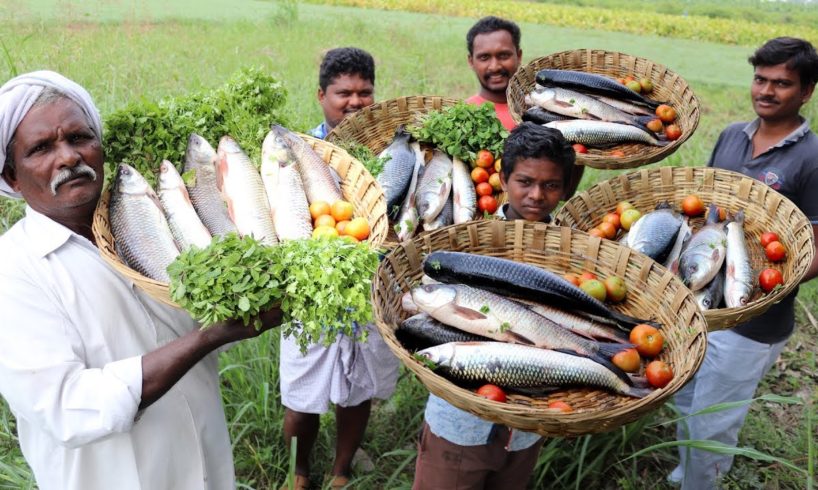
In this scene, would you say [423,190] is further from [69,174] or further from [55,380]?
[55,380]

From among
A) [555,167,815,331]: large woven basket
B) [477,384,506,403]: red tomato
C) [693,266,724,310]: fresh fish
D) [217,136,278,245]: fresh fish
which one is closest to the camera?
[477,384,506,403]: red tomato

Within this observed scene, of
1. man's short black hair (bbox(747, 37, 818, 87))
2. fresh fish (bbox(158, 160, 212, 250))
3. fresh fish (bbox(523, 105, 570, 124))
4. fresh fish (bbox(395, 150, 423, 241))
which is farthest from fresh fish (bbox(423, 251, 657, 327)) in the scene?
man's short black hair (bbox(747, 37, 818, 87))

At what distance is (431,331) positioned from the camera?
2.52m

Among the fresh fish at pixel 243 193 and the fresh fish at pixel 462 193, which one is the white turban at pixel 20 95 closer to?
the fresh fish at pixel 243 193

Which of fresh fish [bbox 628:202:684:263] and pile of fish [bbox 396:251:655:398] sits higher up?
fresh fish [bbox 628:202:684:263]

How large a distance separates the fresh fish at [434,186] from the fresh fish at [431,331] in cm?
95

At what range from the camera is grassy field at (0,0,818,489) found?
3.99 metres

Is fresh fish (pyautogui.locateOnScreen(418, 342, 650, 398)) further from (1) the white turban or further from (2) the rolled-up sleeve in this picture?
(1) the white turban

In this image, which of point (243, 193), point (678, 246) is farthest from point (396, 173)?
point (678, 246)

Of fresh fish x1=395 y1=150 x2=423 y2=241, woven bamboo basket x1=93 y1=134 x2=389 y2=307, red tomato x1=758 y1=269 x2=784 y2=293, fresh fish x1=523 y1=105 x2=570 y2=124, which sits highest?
fresh fish x1=523 y1=105 x2=570 y2=124

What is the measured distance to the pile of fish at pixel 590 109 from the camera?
11.9ft

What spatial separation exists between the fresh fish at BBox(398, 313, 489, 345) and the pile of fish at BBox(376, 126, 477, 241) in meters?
0.83

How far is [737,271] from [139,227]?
8.14 ft

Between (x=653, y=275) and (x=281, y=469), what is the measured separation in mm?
2380
